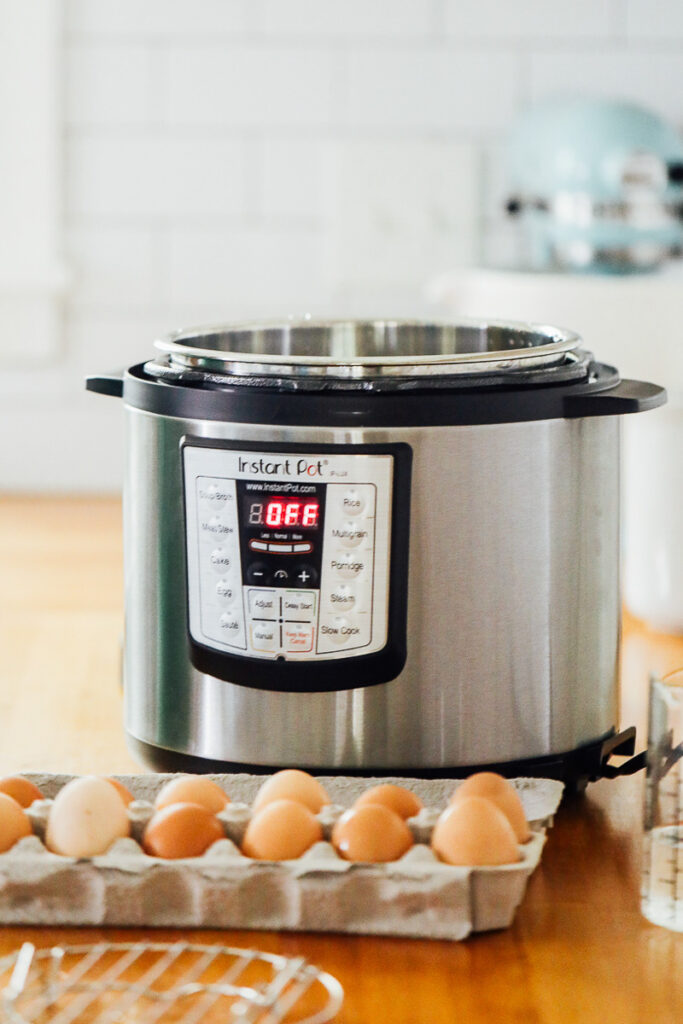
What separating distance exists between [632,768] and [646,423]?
390 mm

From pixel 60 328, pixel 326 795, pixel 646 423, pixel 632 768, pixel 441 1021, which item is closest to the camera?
pixel 441 1021

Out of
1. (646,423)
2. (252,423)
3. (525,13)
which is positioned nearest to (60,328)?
(525,13)

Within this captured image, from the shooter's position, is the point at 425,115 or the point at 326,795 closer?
the point at 326,795

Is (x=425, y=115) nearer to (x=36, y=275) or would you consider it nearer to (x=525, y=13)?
(x=525, y=13)

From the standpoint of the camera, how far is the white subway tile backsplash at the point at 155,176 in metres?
1.92

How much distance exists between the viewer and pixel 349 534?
669mm

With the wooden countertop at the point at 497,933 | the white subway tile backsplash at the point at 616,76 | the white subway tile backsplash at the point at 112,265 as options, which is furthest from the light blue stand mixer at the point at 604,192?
the wooden countertop at the point at 497,933

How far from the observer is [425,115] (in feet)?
6.25

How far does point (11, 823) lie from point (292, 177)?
147 cm

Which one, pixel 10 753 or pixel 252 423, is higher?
pixel 252 423

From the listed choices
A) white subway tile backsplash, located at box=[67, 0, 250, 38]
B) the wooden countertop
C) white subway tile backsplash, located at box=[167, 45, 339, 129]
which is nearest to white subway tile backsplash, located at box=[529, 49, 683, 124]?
white subway tile backsplash, located at box=[167, 45, 339, 129]

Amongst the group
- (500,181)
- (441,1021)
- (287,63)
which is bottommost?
(441,1021)

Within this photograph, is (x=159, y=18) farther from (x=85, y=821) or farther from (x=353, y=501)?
(x=85, y=821)

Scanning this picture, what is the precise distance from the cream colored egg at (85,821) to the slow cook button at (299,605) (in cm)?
13
